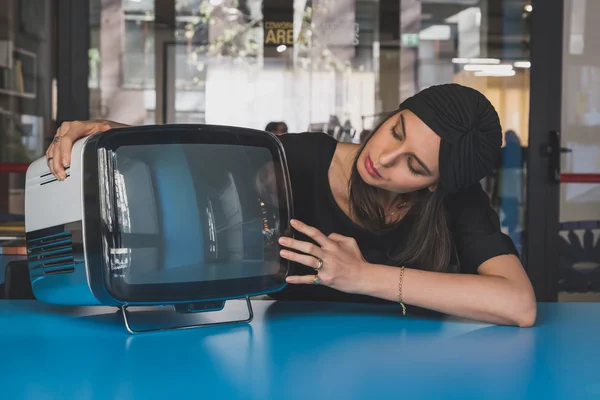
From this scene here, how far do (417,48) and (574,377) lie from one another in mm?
3347

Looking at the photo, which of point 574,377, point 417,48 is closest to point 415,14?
point 417,48

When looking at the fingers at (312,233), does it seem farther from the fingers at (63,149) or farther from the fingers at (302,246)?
the fingers at (63,149)

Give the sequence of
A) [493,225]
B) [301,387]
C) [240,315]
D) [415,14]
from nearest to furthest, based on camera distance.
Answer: [301,387] < [240,315] < [493,225] < [415,14]

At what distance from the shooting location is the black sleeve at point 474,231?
144 centimetres

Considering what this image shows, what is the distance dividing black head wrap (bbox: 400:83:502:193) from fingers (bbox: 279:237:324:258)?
270 mm

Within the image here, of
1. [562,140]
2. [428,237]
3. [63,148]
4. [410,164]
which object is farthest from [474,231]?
[562,140]

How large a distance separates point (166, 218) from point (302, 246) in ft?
0.73

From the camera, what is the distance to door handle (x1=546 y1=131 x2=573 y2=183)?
385 cm

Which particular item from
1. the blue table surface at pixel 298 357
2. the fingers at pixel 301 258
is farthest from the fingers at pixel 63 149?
the fingers at pixel 301 258

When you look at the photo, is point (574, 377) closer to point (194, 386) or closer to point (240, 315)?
point (194, 386)

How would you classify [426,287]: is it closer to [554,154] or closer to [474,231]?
[474,231]

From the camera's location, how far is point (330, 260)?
4.16 feet

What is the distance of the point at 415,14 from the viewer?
13.5 ft

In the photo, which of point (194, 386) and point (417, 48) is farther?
point (417, 48)
